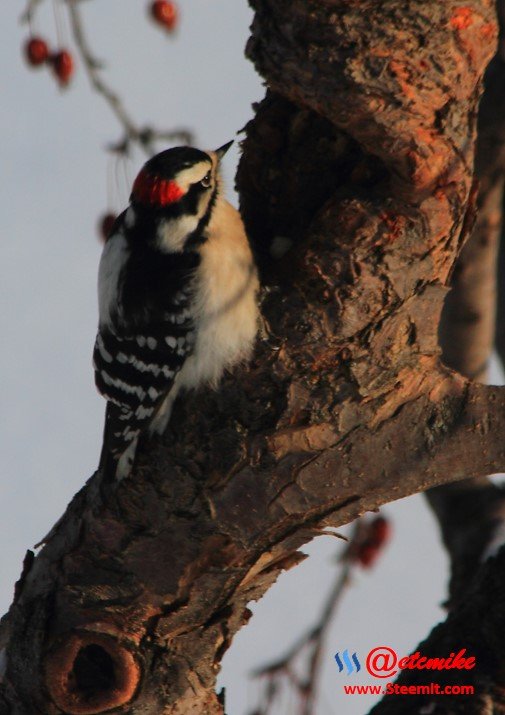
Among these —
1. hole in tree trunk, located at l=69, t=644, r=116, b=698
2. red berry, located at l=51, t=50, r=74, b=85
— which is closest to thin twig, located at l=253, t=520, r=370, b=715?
hole in tree trunk, located at l=69, t=644, r=116, b=698

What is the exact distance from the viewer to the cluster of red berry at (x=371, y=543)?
4.89 metres

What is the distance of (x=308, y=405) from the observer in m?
3.00

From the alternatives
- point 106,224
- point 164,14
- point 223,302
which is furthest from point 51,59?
point 223,302

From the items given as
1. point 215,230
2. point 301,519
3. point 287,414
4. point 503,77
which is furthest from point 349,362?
point 503,77

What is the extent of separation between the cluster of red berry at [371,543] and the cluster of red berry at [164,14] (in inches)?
98.5

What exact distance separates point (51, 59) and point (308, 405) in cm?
230

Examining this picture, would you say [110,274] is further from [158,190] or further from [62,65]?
[62,65]

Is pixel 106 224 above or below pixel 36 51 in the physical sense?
below

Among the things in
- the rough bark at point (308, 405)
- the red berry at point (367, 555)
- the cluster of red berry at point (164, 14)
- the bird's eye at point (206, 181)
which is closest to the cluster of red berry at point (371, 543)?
the red berry at point (367, 555)

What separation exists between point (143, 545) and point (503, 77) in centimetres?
280

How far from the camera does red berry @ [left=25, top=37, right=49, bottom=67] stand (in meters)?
4.47

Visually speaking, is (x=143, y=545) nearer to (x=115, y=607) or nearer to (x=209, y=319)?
(x=115, y=607)

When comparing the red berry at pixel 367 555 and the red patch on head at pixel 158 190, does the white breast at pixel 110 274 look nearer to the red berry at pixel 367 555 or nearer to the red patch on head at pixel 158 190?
the red patch on head at pixel 158 190

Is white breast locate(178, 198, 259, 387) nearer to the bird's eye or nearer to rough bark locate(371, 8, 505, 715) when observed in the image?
the bird's eye
